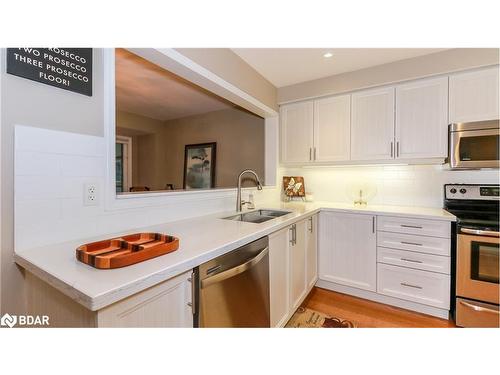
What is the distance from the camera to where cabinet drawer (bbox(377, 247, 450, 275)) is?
6.01 feet

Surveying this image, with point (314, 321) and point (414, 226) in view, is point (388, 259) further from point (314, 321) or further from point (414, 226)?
point (314, 321)

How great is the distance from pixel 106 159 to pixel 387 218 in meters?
2.19

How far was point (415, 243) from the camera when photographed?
6.33 feet

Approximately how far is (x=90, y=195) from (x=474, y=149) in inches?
107

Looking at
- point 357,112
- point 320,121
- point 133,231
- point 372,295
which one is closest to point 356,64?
point 357,112

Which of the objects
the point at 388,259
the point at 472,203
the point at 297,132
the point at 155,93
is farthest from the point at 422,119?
the point at 155,93

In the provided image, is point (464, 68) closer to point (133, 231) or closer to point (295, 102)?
point (295, 102)

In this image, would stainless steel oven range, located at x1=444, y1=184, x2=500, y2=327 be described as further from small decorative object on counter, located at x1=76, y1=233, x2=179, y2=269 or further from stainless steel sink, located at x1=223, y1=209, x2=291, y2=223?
small decorative object on counter, located at x1=76, y1=233, x2=179, y2=269

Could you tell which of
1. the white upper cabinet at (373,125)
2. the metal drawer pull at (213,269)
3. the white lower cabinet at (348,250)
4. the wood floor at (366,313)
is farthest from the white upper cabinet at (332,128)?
the metal drawer pull at (213,269)

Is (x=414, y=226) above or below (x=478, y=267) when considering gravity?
above

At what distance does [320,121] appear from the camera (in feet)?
8.41

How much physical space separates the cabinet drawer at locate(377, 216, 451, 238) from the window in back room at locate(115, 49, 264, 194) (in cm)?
150

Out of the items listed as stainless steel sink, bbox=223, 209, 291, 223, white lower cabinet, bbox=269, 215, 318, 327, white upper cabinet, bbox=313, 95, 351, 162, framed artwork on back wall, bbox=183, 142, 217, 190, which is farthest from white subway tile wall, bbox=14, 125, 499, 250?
framed artwork on back wall, bbox=183, 142, 217, 190
